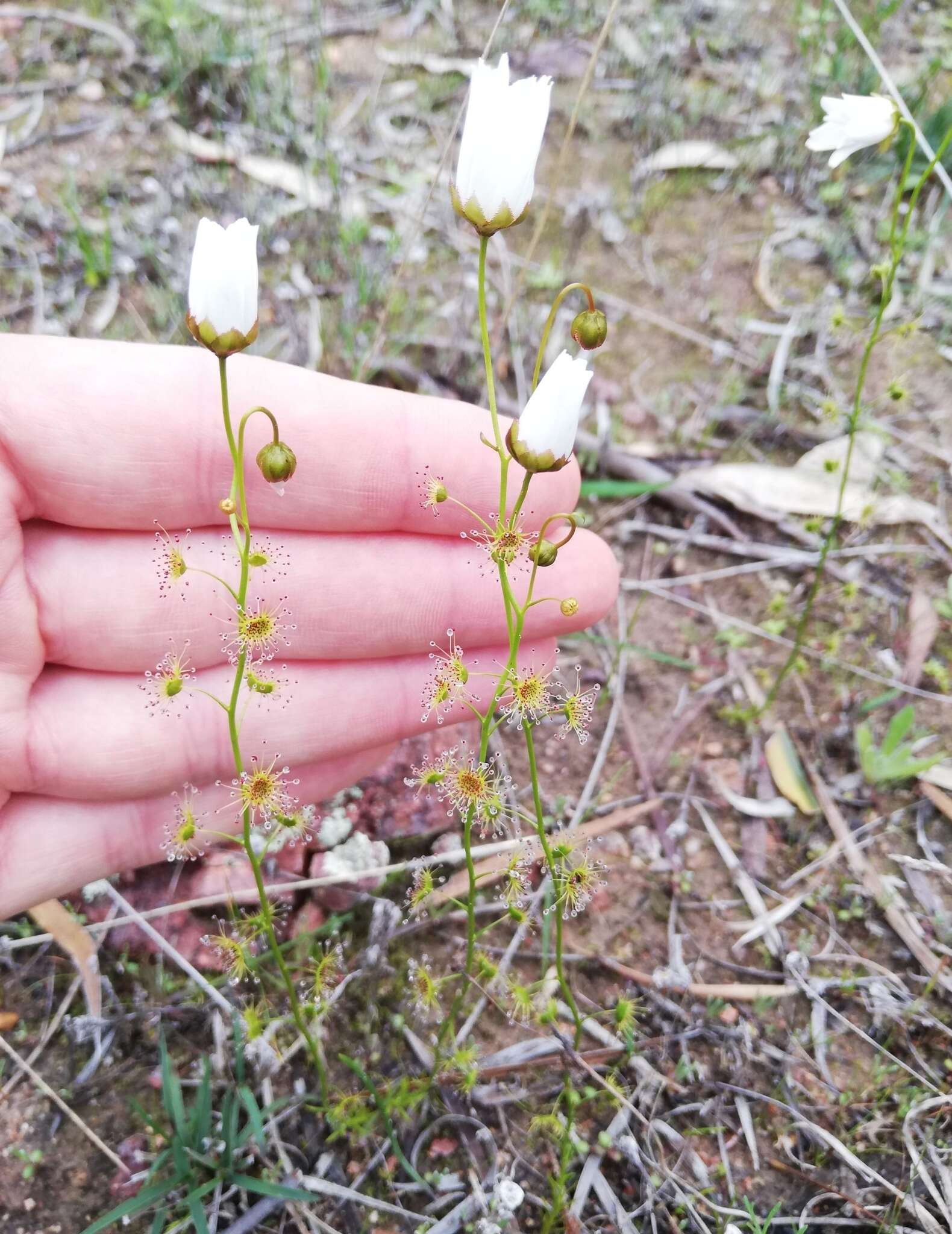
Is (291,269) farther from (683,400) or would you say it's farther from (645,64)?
(645,64)

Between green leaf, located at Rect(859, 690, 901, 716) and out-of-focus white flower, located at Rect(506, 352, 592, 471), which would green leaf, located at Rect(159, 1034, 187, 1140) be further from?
green leaf, located at Rect(859, 690, 901, 716)

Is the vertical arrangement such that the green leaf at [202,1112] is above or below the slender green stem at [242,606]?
below

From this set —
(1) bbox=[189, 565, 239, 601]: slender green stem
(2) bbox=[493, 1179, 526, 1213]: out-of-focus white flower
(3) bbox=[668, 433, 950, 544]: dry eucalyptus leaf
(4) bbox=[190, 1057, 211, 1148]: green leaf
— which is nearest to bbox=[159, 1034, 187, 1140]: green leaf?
(4) bbox=[190, 1057, 211, 1148]: green leaf

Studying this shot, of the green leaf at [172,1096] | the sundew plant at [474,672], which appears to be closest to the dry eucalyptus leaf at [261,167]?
the sundew plant at [474,672]

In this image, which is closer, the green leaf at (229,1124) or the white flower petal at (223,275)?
the white flower petal at (223,275)

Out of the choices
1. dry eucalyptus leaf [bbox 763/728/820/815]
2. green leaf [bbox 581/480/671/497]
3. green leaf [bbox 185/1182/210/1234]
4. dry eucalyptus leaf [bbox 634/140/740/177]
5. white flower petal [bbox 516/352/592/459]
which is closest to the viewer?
white flower petal [bbox 516/352/592/459]

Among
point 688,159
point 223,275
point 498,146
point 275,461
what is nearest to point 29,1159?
point 275,461

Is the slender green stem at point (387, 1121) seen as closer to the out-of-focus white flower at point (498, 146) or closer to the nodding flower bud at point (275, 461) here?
the nodding flower bud at point (275, 461)
